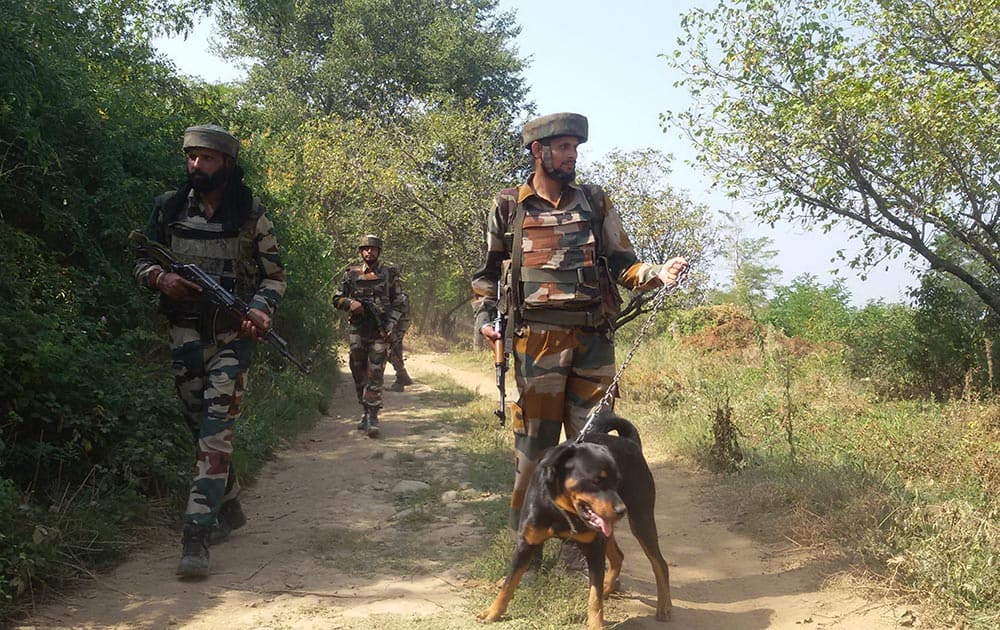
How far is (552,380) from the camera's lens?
4133 mm

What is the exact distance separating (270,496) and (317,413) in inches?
136

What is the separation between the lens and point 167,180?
6734 millimetres

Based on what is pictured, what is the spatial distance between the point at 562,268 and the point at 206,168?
7.33 feet

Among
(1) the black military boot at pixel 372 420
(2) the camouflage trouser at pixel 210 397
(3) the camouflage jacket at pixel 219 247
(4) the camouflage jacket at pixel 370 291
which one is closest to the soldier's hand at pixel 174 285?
(3) the camouflage jacket at pixel 219 247

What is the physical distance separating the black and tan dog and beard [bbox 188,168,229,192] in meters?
2.65

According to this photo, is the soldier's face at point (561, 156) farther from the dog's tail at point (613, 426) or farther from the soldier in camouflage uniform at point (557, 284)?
the dog's tail at point (613, 426)

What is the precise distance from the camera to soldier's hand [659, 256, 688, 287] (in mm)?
3781

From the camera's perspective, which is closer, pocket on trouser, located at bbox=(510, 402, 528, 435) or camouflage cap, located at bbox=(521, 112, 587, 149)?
camouflage cap, located at bbox=(521, 112, 587, 149)

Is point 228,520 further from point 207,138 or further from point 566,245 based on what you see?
point 566,245

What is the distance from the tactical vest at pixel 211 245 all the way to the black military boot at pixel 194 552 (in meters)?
1.27

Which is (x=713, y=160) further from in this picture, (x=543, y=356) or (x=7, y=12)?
(x=7, y=12)

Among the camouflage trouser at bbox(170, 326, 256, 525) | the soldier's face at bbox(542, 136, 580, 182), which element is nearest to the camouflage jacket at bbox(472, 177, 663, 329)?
the soldier's face at bbox(542, 136, 580, 182)

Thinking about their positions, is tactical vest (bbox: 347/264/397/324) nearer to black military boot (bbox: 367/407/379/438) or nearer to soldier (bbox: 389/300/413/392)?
black military boot (bbox: 367/407/379/438)

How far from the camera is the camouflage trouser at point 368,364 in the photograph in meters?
8.66
